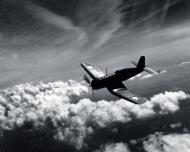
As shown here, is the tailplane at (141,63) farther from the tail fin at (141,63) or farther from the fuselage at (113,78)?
the fuselage at (113,78)

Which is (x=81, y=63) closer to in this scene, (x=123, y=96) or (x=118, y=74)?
(x=118, y=74)

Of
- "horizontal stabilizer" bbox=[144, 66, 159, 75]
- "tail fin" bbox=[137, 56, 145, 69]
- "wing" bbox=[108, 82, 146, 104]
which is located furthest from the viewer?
"tail fin" bbox=[137, 56, 145, 69]

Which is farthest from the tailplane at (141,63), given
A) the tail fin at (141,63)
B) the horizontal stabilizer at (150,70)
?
the horizontal stabilizer at (150,70)

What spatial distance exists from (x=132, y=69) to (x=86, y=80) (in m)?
9.58

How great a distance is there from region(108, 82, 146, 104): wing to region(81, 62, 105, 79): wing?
25.5 feet

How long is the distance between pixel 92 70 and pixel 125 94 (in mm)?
14465

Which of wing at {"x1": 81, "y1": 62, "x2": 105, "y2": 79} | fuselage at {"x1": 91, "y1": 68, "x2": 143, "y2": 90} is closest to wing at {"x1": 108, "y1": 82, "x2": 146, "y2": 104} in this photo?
fuselage at {"x1": 91, "y1": 68, "x2": 143, "y2": 90}

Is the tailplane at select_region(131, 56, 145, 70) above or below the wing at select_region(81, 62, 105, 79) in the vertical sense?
below

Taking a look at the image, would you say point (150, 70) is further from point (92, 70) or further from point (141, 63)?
point (92, 70)

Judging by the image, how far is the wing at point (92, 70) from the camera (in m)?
37.7

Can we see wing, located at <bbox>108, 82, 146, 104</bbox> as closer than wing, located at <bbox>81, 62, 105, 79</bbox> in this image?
Yes

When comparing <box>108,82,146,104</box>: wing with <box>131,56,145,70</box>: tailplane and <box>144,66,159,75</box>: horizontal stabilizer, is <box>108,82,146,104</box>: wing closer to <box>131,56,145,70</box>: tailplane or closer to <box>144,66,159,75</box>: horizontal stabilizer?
<box>131,56,145,70</box>: tailplane

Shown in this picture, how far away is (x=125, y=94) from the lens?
91.0ft

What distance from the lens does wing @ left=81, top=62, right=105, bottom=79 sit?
37.7m
